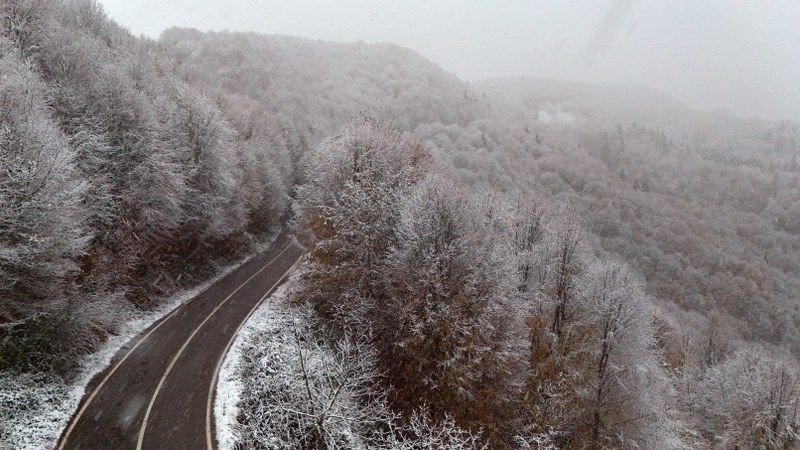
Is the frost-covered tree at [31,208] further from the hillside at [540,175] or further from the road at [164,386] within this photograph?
the hillside at [540,175]

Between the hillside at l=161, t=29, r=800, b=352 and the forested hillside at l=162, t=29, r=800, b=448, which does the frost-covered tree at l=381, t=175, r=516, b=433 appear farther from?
the hillside at l=161, t=29, r=800, b=352

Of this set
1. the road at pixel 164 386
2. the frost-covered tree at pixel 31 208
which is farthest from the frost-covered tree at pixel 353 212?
the frost-covered tree at pixel 31 208

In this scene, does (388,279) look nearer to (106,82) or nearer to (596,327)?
(596,327)

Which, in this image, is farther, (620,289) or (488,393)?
(620,289)

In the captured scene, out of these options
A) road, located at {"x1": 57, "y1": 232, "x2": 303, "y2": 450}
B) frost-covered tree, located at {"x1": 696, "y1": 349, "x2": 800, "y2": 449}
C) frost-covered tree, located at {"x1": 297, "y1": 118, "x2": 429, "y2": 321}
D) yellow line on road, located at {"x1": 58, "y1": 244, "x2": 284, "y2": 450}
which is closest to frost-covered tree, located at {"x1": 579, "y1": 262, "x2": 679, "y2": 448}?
frost-covered tree, located at {"x1": 696, "y1": 349, "x2": 800, "y2": 449}

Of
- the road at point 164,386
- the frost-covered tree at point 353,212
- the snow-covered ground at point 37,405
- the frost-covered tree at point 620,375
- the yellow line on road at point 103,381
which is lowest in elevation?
the frost-covered tree at point 620,375

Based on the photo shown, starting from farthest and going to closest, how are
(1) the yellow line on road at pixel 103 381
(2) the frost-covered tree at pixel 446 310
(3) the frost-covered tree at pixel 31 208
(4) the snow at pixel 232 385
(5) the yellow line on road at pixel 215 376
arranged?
(2) the frost-covered tree at pixel 446 310 → (4) the snow at pixel 232 385 → (5) the yellow line on road at pixel 215 376 → (3) the frost-covered tree at pixel 31 208 → (1) the yellow line on road at pixel 103 381

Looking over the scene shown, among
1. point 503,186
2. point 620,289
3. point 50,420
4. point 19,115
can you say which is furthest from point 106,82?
point 503,186

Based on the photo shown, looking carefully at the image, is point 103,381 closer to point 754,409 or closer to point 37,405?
point 37,405
